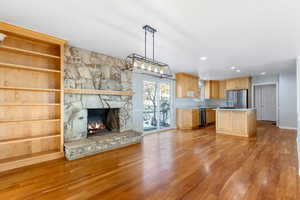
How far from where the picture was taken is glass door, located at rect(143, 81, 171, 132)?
5629 mm

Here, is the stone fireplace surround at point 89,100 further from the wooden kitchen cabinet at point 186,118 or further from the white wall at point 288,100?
the white wall at point 288,100

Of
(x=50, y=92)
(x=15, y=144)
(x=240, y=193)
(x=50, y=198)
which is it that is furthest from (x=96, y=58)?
(x=240, y=193)

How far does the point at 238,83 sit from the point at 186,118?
338 cm

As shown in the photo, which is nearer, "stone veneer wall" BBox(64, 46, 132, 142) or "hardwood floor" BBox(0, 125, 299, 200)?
"hardwood floor" BBox(0, 125, 299, 200)

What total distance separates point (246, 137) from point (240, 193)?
3.71 meters

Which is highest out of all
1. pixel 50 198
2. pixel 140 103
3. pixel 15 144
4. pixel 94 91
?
pixel 94 91

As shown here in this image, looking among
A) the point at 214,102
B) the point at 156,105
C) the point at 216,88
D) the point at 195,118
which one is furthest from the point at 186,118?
the point at 214,102

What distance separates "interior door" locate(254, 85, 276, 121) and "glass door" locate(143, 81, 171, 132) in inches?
221

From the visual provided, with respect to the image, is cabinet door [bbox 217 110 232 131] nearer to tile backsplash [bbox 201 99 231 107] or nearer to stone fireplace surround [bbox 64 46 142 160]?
tile backsplash [bbox 201 99 231 107]

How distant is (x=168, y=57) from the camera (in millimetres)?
4293

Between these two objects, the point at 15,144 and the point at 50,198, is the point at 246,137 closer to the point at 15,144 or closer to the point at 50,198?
the point at 50,198

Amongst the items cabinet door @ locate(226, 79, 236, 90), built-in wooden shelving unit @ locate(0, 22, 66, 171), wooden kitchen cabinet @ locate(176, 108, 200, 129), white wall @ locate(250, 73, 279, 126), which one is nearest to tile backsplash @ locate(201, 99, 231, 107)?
cabinet door @ locate(226, 79, 236, 90)

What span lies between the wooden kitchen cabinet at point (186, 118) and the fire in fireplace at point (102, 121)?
3244 mm

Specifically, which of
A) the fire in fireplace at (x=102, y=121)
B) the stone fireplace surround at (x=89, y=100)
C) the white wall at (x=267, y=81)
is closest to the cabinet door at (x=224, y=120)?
the white wall at (x=267, y=81)
